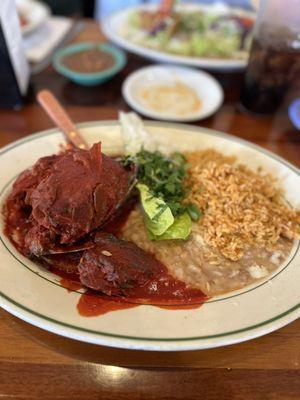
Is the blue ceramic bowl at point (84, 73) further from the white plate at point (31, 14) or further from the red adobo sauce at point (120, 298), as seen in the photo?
the red adobo sauce at point (120, 298)

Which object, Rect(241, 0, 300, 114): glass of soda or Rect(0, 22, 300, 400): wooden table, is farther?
Rect(241, 0, 300, 114): glass of soda

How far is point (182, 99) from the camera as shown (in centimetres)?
282

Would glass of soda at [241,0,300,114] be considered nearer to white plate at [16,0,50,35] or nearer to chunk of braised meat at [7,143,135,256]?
chunk of braised meat at [7,143,135,256]

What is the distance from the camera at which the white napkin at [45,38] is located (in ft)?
10.5

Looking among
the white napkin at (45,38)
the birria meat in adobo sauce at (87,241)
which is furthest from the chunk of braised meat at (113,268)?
the white napkin at (45,38)

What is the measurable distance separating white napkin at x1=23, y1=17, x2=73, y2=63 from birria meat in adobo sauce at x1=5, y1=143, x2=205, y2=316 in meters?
1.89

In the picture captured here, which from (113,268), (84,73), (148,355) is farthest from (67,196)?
(84,73)

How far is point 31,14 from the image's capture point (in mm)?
3529

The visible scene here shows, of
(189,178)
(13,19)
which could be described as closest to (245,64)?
(189,178)

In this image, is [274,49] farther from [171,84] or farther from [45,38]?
[45,38]

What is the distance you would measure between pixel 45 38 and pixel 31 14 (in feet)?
1.05

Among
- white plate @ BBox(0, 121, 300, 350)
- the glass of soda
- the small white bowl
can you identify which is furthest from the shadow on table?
the glass of soda

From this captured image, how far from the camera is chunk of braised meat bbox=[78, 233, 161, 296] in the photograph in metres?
1.45

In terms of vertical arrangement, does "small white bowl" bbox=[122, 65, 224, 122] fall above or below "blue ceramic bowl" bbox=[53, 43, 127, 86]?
below
